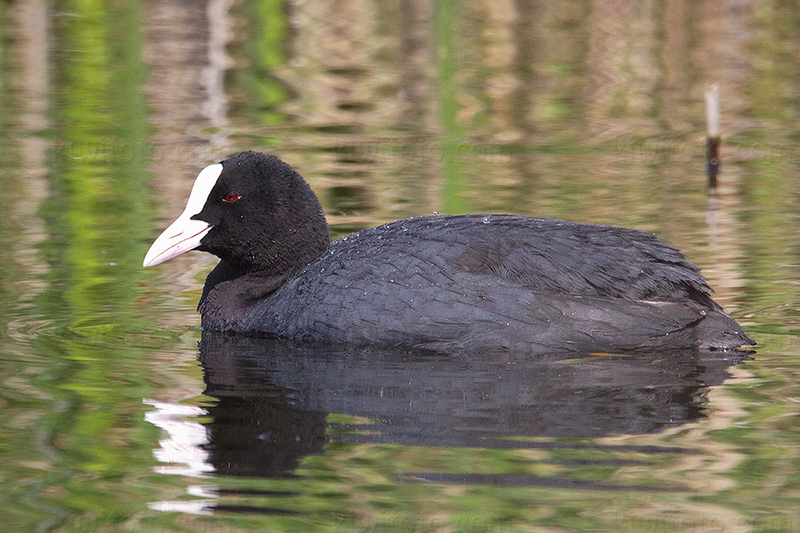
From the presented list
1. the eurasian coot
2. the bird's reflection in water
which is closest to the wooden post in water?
the eurasian coot

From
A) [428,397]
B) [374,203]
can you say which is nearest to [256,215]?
[428,397]

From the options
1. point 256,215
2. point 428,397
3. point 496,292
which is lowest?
point 428,397

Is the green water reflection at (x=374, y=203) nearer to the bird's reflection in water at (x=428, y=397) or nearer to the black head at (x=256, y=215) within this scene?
the bird's reflection in water at (x=428, y=397)

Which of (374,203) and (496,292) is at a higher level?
(496,292)

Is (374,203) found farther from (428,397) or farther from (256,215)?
(428,397)

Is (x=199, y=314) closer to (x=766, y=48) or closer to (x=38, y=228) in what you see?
(x=38, y=228)

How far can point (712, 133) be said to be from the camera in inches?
406

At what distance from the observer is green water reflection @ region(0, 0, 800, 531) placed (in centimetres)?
400

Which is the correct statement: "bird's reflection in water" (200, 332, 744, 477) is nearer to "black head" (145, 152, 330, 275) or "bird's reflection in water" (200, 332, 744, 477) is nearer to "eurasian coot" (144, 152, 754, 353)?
"eurasian coot" (144, 152, 754, 353)

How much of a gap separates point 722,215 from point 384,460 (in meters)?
4.96

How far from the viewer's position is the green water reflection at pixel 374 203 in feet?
13.1

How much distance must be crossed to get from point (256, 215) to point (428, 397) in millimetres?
1754

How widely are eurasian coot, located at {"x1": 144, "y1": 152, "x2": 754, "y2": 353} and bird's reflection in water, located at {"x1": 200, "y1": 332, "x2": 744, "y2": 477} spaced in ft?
0.29

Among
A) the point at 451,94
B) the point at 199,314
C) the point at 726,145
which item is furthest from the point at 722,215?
the point at 451,94
